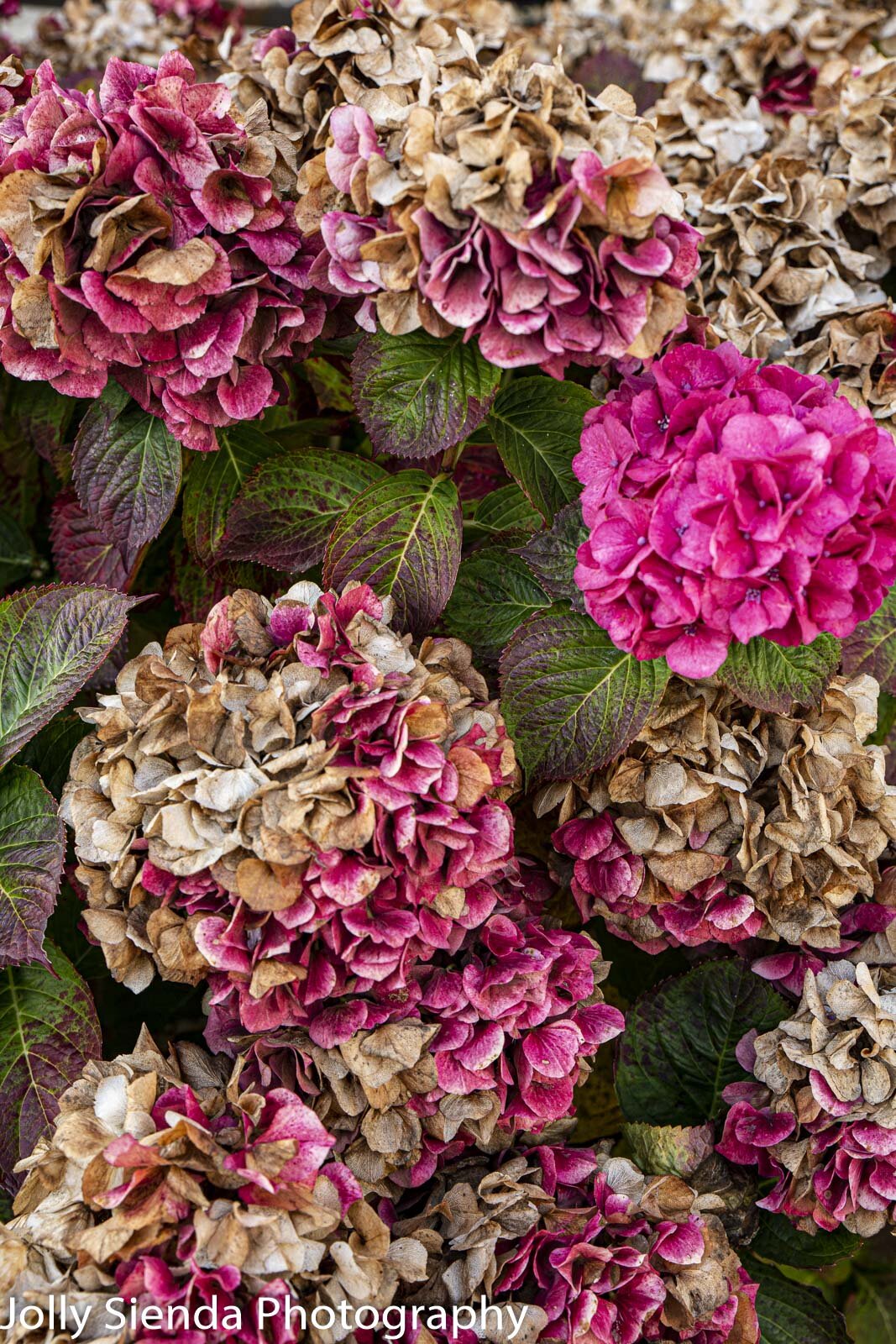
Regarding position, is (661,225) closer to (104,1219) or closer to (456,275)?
(456,275)

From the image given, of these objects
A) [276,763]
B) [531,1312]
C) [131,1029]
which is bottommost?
[131,1029]

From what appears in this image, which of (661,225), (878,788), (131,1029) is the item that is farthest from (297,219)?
(131,1029)

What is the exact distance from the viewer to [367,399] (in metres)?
0.80

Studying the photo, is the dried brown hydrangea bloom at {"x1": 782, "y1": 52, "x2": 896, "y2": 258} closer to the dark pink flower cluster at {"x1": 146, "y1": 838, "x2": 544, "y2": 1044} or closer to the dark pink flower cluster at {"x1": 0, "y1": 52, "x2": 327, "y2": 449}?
the dark pink flower cluster at {"x1": 0, "y1": 52, "x2": 327, "y2": 449}

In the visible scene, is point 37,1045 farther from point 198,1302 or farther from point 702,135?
point 702,135

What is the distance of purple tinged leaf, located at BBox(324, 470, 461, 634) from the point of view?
819mm

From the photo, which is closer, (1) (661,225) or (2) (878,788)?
(1) (661,225)

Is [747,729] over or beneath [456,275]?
beneath

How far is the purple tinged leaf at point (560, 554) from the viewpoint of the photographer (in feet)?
2.61

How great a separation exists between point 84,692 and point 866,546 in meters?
0.68

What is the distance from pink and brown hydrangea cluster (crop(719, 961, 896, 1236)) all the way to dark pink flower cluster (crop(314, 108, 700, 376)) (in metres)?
0.47

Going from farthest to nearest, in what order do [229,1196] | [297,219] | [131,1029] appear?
[131,1029]
[297,219]
[229,1196]

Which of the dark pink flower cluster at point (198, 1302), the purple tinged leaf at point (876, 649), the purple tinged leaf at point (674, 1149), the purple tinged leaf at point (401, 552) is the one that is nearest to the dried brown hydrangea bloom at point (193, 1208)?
the dark pink flower cluster at point (198, 1302)

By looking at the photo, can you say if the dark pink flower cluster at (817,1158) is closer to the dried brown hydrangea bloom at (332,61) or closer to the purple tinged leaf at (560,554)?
the purple tinged leaf at (560,554)
